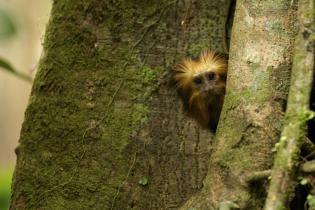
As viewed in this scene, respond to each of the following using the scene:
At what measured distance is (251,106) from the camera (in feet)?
11.3

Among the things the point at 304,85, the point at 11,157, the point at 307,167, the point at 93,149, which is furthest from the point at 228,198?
the point at 11,157

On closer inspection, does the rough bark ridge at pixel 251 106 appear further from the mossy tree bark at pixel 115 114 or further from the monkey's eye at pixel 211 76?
the monkey's eye at pixel 211 76

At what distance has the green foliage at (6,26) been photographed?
2955mm

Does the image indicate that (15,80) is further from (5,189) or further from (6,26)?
(6,26)

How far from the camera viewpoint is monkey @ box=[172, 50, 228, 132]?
4165 mm

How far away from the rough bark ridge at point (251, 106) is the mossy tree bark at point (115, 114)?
1.41 feet

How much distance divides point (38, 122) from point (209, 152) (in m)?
1.00

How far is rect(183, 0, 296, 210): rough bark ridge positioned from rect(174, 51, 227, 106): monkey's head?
0.58 metres

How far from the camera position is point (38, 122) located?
410 cm

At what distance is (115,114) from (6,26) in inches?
45.2

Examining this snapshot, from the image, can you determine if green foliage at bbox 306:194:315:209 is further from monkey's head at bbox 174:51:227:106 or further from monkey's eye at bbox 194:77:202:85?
monkey's eye at bbox 194:77:202:85

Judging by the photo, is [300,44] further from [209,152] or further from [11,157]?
[11,157]

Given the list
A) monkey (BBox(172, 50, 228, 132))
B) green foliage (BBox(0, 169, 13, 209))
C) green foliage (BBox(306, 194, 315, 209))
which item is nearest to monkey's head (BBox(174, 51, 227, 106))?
monkey (BBox(172, 50, 228, 132))

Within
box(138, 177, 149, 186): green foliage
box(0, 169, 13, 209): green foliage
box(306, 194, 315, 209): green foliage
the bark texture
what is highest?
the bark texture
